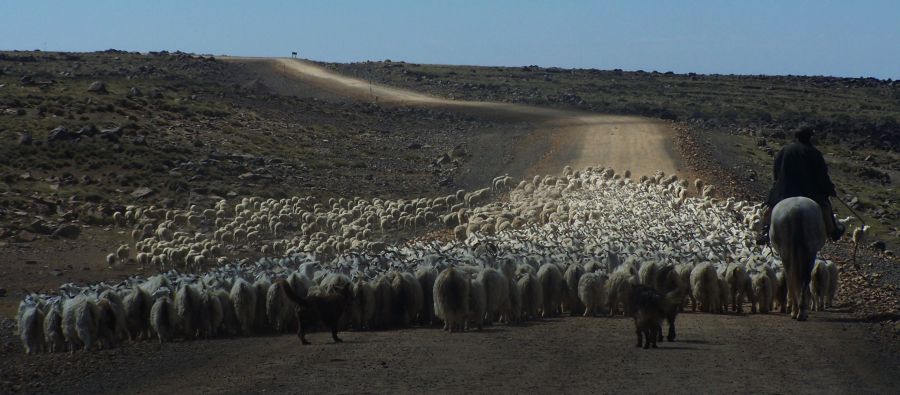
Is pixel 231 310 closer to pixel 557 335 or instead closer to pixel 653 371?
pixel 557 335

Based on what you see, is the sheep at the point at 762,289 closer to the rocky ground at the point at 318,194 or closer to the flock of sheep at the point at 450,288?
the flock of sheep at the point at 450,288

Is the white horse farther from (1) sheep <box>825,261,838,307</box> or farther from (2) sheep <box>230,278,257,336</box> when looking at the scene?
(2) sheep <box>230,278,257,336</box>

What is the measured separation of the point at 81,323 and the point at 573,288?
680cm

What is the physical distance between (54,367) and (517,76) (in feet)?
Result: 242

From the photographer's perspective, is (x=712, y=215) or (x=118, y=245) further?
(x=118, y=245)

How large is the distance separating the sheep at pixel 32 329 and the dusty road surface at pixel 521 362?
695 mm

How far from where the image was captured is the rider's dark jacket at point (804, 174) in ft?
52.4

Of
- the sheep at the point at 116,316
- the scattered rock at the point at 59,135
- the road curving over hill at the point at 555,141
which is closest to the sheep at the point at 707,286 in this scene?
the sheep at the point at 116,316

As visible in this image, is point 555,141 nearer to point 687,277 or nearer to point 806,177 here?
point 687,277

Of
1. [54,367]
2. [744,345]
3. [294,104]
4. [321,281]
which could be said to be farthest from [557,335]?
[294,104]

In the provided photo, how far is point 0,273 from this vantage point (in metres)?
27.6

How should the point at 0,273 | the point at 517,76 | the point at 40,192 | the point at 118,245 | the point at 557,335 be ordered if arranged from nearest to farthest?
the point at 557,335 < the point at 0,273 < the point at 118,245 < the point at 40,192 < the point at 517,76

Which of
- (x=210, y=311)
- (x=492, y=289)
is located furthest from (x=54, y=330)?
(x=492, y=289)

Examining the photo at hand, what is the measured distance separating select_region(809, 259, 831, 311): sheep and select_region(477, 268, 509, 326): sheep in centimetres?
430
